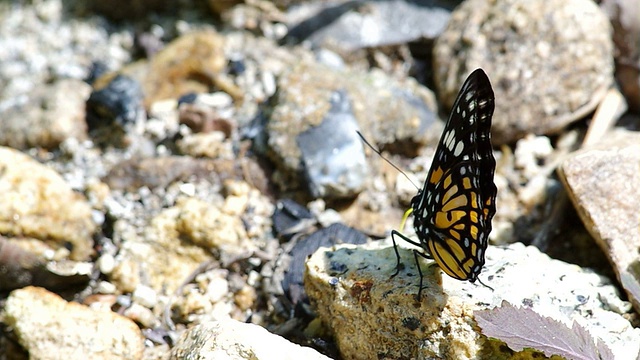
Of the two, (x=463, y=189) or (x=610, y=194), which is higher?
(x=463, y=189)

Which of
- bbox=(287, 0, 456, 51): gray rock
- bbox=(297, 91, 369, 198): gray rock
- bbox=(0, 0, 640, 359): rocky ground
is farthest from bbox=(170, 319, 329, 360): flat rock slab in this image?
bbox=(287, 0, 456, 51): gray rock

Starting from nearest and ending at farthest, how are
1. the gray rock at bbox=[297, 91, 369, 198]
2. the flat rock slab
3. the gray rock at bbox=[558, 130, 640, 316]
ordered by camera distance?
1. the flat rock slab
2. the gray rock at bbox=[558, 130, 640, 316]
3. the gray rock at bbox=[297, 91, 369, 198]

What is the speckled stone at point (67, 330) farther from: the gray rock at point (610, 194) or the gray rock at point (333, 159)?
the gray rock at point (610, 194)

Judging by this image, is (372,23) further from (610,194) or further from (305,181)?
(610,194)

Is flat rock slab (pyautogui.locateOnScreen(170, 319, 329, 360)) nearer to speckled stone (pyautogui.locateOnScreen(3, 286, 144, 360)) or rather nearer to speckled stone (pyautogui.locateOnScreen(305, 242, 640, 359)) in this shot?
speckled stone (pyautogui.locateOnScreen(305, 242, 640, 359))

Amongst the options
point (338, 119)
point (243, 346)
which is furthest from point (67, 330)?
point (338, 119)

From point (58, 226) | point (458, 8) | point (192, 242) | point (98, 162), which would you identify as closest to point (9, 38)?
point (98, 162)

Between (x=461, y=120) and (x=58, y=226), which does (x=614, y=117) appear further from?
(x=58, y=226)
